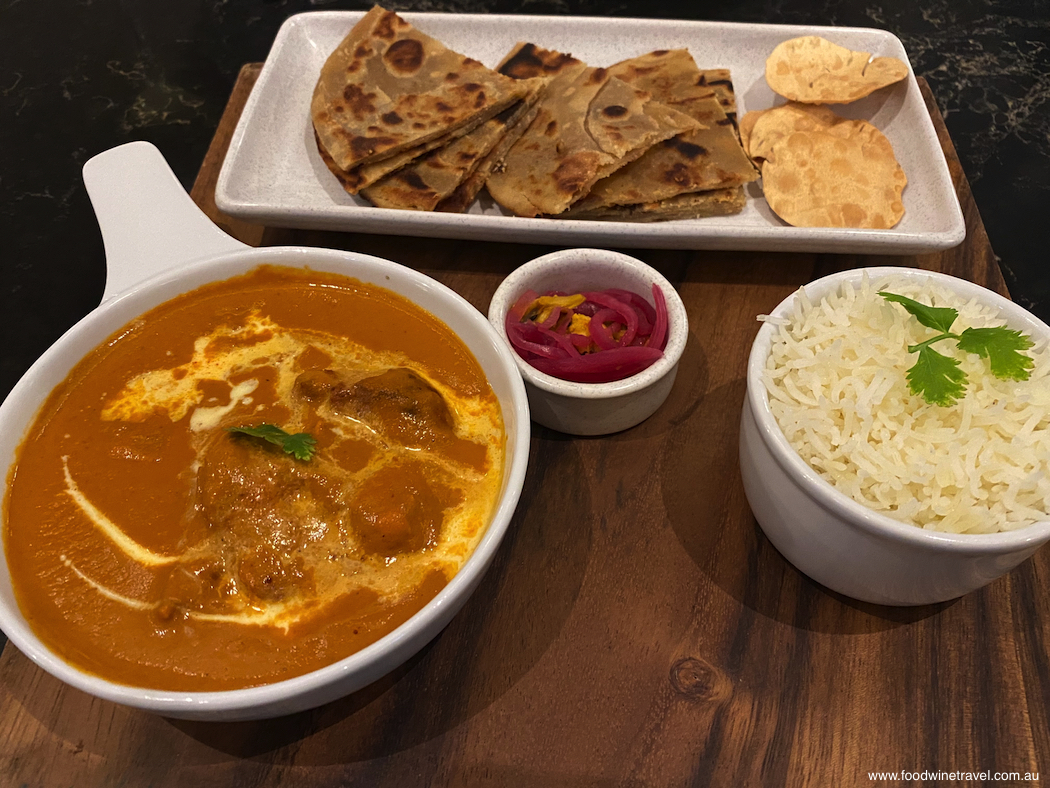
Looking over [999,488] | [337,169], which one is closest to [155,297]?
[337,169]

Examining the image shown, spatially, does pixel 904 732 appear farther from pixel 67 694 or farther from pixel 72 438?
pixel 72 438

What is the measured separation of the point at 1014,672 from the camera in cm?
184

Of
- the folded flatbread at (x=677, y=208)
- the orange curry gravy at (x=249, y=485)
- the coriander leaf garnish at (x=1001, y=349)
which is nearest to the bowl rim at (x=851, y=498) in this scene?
the coriander leaf garnish at (x=1001, y=349)

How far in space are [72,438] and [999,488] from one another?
231 centimetres

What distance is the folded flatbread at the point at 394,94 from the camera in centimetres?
289

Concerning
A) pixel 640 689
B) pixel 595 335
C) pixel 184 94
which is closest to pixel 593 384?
pixel 595 335

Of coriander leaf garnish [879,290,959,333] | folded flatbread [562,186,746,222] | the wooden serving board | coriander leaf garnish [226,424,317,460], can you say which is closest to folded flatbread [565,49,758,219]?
folded flatbread [562,186,746,222]

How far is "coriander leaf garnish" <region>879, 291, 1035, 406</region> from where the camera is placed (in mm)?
1667

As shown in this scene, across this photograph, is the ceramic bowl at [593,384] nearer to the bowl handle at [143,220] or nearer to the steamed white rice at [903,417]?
the steamed white rice at [903,417]

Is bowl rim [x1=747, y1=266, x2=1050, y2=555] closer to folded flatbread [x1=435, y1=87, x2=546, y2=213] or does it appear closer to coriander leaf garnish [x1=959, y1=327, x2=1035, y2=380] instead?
coriander leaf garnish [x1=959, y1=327, x2=1035, y2=380]

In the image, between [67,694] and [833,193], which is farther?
[833,193]

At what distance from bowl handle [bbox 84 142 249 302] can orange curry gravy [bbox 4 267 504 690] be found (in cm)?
23

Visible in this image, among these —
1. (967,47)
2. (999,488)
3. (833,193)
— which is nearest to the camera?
(999,488)

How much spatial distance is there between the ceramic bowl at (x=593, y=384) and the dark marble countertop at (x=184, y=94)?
2.11 meters
